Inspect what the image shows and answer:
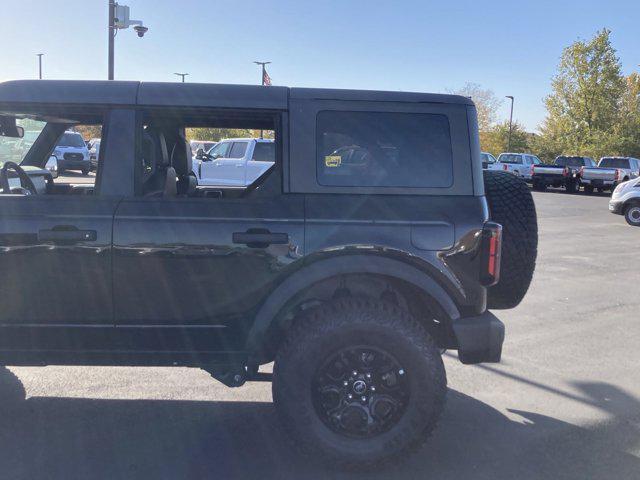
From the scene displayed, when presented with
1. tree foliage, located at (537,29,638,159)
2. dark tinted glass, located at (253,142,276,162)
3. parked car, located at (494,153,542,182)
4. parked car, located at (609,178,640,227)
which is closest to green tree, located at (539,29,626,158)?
tree foliage, located at (537,29,638,159)

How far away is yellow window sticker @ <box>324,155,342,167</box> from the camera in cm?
372

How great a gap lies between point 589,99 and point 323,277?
44.1m

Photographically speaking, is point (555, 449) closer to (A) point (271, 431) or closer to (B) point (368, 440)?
(B) point (368, 440)

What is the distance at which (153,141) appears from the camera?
160 inches

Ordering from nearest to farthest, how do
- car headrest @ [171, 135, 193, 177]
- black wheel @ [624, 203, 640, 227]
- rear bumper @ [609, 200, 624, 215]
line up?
car headrest @ [171, 135, 193, 177], black wheel @ [624, 203, 640, 227], rear bumper @ [609, 200, 624, 215]

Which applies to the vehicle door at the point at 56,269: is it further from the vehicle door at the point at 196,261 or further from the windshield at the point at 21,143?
the windshield at the point at 21,143

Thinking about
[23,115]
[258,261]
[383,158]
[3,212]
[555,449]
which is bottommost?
[555,449]

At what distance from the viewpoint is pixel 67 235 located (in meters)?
3.50

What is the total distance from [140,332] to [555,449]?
101 inches

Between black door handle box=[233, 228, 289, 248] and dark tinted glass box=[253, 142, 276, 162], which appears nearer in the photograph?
black door handle box=[233, 228, 289, 248]

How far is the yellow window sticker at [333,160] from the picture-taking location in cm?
372

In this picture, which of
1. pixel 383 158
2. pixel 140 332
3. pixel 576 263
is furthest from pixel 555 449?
pixel 576 263

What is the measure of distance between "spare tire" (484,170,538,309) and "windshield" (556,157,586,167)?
31.1m

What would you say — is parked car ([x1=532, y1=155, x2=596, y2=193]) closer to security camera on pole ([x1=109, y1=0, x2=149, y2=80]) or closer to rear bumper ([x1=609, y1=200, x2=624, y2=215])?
rear bumper ([x1=609, y1=200, x2=624, y2=215])
